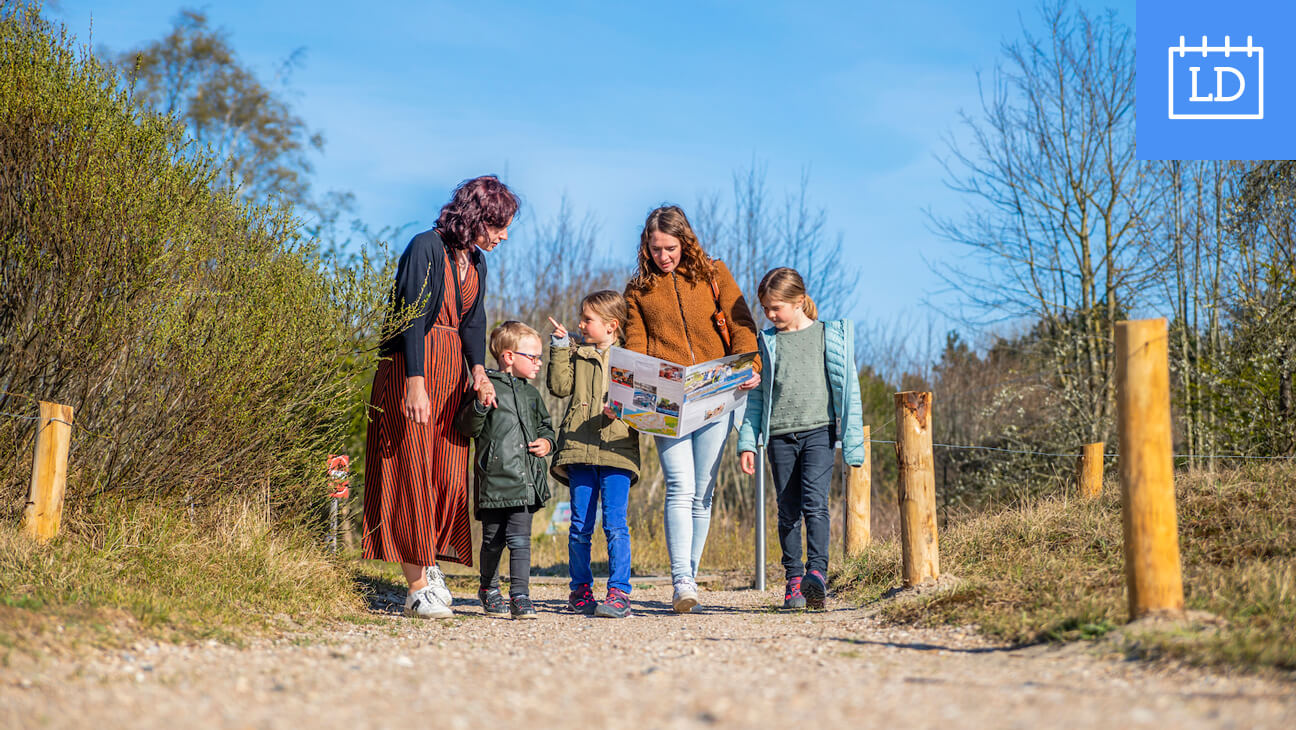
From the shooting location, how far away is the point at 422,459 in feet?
15.0

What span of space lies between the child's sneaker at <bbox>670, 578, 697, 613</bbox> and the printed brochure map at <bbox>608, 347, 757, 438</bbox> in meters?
0.77

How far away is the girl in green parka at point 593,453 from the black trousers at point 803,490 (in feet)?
2.39

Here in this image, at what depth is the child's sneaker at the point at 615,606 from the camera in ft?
15.5

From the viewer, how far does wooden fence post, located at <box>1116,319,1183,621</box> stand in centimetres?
320

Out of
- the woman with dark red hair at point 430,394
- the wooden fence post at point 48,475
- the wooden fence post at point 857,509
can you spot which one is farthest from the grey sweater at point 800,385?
the wooden fence post at point 48,475

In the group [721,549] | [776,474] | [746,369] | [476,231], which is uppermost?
[476,231]

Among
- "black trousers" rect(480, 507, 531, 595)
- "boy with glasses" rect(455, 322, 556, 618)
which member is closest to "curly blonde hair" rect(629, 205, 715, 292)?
"boy with glasses" rect(455, 322, 556, 618)

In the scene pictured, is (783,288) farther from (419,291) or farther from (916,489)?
(419,291)

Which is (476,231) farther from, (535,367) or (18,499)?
(18,499)

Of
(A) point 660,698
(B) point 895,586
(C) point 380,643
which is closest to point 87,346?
(C) point 380,643

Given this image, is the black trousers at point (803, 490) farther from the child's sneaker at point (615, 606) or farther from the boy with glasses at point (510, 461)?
the boy with glasses at point (510, 461)

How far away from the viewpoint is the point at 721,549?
9.04 m

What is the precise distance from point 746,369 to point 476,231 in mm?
1429

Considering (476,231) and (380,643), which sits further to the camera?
(476,231)
